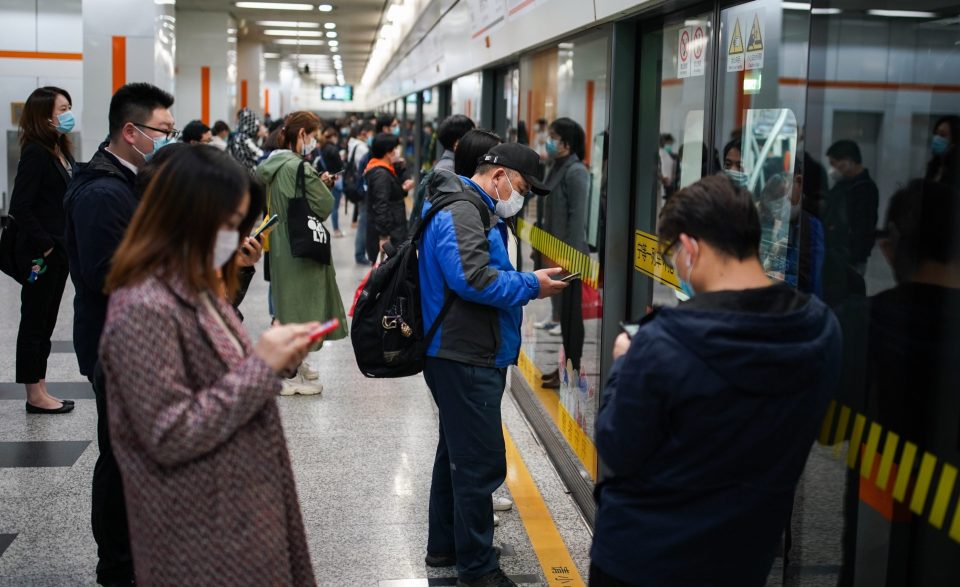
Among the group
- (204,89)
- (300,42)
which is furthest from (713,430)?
(300,42)

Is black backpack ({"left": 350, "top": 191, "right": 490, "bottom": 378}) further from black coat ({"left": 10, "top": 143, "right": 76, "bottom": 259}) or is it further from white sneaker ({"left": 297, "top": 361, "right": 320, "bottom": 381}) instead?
white sneaker ({"left": 297, "top": 361, "right": 320, "bottom": 381})

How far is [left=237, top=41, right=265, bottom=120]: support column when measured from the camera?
23.8 meters

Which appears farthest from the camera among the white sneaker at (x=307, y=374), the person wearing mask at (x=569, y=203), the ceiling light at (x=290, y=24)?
the ceiling light at (x=290, y=24)

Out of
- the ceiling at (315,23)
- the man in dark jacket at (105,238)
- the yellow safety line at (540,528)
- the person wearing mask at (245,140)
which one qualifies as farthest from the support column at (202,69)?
the man in dark jacket at (105,238)

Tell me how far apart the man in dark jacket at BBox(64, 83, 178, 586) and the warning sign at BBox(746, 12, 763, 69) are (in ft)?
6.58

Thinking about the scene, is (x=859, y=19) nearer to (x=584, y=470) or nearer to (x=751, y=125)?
(x=751, y=125)

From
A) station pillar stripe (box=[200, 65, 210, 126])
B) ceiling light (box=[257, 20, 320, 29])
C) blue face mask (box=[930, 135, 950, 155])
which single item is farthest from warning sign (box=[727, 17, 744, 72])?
ceiling light (box=[257, 20, 320, 29])

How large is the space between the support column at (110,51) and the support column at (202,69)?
723cm

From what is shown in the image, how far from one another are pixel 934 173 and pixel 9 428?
481 centimetres

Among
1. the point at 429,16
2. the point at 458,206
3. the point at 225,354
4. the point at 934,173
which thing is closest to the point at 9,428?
the point at 458,206

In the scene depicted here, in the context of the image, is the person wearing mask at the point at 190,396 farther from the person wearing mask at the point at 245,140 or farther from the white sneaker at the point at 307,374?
the person wearing mask at the point at 245,140

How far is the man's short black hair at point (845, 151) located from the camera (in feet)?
7.45

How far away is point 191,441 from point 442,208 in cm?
159

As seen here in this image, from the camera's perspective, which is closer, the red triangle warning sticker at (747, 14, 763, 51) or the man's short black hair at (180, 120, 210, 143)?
the red triangle warning sticker at (747, 14, 763, 51)
